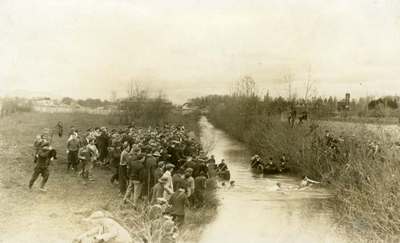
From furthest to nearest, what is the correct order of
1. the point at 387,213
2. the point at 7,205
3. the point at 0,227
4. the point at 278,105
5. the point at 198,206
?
1. the point at 278,105
2. the point at 198,206
3. the point at 7,205
4. the point at 0,227
5. the point at 387,213

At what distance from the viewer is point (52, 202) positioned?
14.9 metres

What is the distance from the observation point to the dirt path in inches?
500

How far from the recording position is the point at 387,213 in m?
12.0

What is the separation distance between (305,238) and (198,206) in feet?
12.5

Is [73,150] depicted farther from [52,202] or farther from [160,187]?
[160,187]

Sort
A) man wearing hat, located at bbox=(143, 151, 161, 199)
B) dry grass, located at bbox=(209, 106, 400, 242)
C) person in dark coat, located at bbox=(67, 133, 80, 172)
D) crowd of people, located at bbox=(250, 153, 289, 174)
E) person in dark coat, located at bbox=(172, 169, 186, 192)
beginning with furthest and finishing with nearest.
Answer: crowd of people, located at bbox=(250, 153, 289, 174), person in dark coat, located at bbox=(67, 133, 80, 172), man wearing hat, located at bbox=(143, 151, 161, 199), person in dark coat, located at bbox=(172, 169, 186, 192), dry grass, located at bbox=(209, 106, 400, 242)

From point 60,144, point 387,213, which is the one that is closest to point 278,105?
point 60,144

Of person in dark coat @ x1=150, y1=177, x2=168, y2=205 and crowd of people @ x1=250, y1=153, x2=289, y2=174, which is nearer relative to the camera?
person in dark coat @ x1=150, y1=177, x2=168, y2=205

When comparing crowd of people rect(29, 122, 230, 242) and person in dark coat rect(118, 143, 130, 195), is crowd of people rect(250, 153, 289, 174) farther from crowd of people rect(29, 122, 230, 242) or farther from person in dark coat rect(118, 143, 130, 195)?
person in dark coat rect(118, 143, 130, 195)

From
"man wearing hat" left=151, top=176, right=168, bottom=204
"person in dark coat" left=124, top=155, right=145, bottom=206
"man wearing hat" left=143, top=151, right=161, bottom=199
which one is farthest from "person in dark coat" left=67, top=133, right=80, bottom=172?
"man wearing hat" left=151, top=176, right=168, bottom=204

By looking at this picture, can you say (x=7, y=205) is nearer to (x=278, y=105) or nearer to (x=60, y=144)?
(x=60, y=144)

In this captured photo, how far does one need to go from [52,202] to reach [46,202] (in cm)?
18

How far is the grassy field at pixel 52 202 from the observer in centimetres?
1279

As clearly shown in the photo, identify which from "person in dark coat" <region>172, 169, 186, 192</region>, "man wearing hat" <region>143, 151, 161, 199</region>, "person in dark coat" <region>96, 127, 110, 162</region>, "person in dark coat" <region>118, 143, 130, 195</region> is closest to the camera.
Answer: "person in dark coat" <region>172, 169, 186, 192</region>
